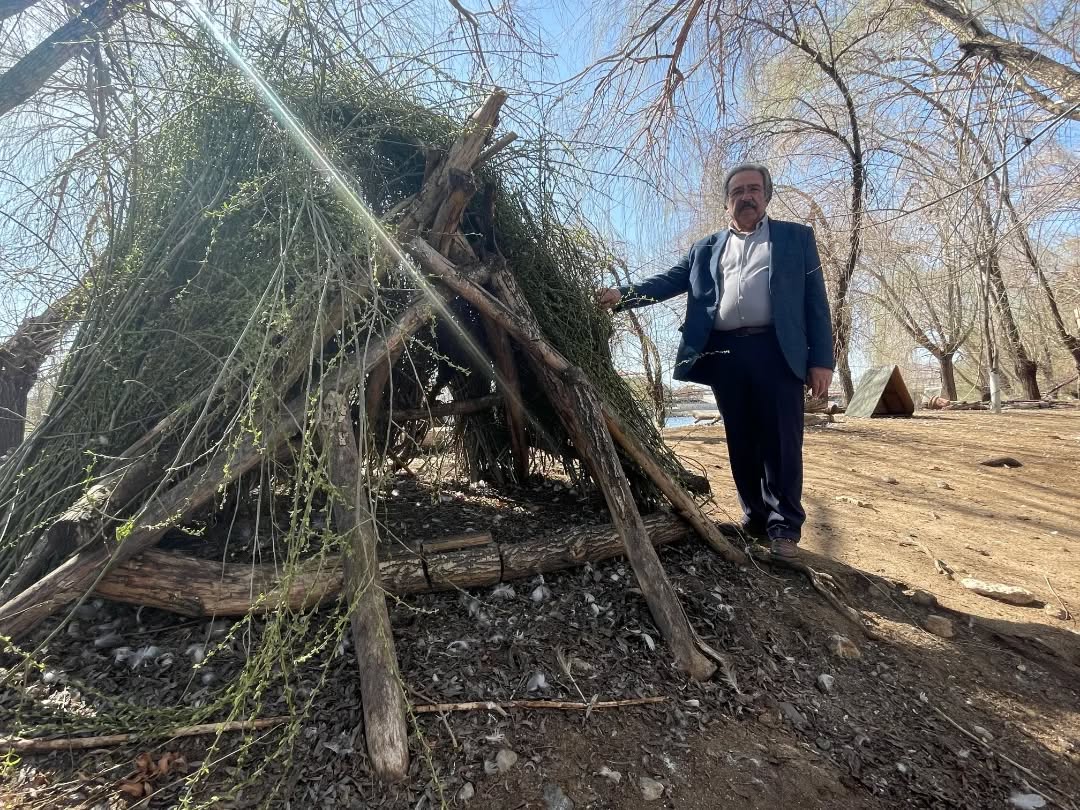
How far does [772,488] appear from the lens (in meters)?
2.88

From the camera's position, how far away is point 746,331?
2883 millimetres

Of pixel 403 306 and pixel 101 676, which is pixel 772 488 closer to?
pixel 403 306

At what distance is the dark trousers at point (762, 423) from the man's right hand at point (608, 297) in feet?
1.84

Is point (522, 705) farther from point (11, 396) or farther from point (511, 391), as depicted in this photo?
point (11, 396)

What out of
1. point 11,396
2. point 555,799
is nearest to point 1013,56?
point 555,799

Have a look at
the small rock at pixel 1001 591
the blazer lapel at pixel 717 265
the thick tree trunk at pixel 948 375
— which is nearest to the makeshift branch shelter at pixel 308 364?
the blazer lapel at pixel 717 265

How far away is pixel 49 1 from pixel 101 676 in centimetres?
454

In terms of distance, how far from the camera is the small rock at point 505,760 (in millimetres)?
1589

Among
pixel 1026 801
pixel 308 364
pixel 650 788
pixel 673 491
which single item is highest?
pixel 308 364

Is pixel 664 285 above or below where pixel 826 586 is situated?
above

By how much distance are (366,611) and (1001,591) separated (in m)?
3.07

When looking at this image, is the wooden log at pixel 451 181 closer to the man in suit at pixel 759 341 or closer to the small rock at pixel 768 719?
the man in suit at pixel 759 341


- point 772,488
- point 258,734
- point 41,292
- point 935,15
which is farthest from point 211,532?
point 935,15

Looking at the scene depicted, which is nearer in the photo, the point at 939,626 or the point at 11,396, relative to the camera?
the point at 939,626
